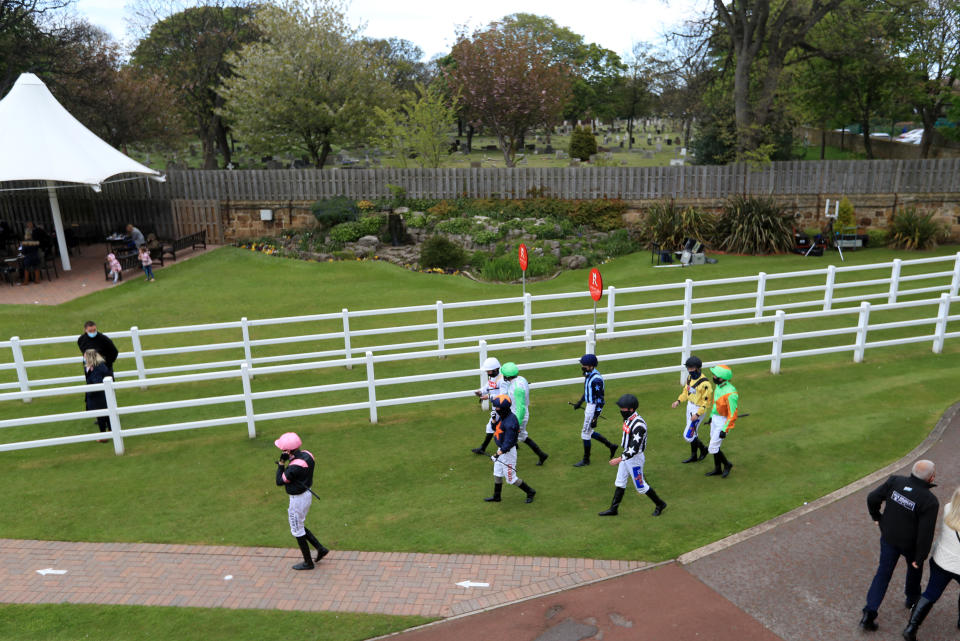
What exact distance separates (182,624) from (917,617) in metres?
6.85

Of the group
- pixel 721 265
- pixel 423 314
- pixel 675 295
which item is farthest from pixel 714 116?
pixel 423 314

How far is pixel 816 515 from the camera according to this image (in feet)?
27.7

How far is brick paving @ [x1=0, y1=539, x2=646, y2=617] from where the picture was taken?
23.7 feet

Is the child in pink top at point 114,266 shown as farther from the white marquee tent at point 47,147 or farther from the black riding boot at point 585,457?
the black riding boot at point 585,457

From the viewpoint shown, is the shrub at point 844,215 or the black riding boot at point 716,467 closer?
the black riding boot at point 716,467

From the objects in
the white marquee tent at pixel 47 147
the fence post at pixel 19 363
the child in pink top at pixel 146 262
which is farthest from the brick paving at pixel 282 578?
the white marquee tent at pixel 47 147

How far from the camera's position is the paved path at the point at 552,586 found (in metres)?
6.68

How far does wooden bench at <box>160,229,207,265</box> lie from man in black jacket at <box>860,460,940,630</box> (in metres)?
24.6

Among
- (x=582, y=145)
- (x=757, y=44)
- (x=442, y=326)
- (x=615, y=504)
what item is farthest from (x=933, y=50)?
(x=615, y=504)

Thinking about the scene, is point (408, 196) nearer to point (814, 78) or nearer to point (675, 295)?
point (675, 295)

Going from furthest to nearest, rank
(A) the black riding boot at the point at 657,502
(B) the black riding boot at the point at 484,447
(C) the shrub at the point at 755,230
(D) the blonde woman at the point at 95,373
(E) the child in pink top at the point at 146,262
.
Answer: (C) the shrub at the point at 755,230 < (E) the child in pink top at the point at 146,262 < (D) the blonde woman at the point at 95,373 < (B) the black riding boot at the point at 484,447 < (A) the black riding boot at the point at 657,502

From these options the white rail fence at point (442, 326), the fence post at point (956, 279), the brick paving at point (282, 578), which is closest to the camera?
the brick paving at point (282, 578)

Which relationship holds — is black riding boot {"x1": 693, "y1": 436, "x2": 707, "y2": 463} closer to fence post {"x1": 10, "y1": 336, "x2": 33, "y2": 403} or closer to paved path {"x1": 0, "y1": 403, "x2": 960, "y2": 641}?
paved path {"x1": 0, "y1": 403, "x2": 960, "y2": 641}

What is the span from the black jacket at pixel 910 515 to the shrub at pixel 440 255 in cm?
2025
